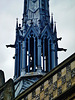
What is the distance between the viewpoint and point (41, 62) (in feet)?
125

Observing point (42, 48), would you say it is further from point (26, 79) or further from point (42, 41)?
point (26, 79)

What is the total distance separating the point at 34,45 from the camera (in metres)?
38.8

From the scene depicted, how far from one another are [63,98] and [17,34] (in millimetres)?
27770

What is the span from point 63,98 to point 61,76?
2.88 ft

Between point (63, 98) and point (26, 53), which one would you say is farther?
point (26, 53)

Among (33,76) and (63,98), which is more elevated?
(63,98)

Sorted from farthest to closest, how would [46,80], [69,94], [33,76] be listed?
[33,76] < [46,80] < [69,94]

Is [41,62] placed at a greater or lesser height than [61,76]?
lesser

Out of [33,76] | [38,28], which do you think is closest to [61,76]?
[33,76]

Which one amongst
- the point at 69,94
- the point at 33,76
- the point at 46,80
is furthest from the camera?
the point at 33,76

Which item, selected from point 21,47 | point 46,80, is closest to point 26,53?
point 21,47

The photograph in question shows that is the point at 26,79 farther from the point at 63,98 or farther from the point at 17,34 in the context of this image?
the point at 63,98

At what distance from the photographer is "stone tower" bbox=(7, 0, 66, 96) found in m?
37.7

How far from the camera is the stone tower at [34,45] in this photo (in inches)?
1484
